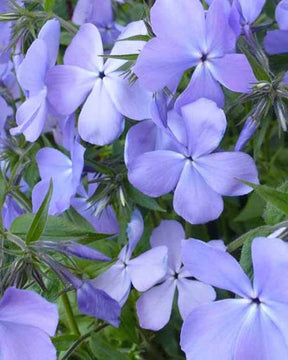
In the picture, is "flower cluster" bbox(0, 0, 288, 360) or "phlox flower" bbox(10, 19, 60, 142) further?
"phlox flower" bbox(10, 19, 60, 142)

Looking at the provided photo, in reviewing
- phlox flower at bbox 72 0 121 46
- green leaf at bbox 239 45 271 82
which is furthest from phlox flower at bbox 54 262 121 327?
phlox flower at bbox 72 0 121 46

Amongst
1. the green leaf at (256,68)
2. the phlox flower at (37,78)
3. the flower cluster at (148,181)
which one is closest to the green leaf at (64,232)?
the flower cluster at (148,181)

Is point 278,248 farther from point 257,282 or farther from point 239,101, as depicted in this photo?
point 239,101

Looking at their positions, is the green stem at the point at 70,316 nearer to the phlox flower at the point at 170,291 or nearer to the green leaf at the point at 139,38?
the phlox flower at the point at 170,291

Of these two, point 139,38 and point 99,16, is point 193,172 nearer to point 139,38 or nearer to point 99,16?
point 139,38

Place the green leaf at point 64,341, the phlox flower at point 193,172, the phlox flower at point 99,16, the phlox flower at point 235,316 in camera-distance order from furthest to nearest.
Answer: the phlox flower at point 99,16
the green leaf at point 64,341
the phlox flower at point 193,172
the phlox flower at point 235,316

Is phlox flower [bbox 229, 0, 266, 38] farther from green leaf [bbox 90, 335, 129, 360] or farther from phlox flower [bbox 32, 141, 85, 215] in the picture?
green leaf [bbox 90, 335, 129, 360]
